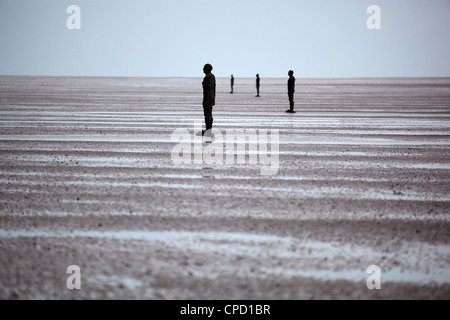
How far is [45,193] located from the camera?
6031mm

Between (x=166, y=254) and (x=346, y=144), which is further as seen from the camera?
(x=346, y=144)

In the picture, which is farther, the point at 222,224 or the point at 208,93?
the point at 208,93

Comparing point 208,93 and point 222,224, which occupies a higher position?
point 208,93

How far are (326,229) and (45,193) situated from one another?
3868mm

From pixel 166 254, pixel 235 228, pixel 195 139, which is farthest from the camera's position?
pixel 195 139

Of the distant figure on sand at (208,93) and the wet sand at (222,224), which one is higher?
the distant figure on sand at (208,93)

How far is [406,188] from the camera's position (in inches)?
254

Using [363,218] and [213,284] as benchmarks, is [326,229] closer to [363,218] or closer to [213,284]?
[363,218]

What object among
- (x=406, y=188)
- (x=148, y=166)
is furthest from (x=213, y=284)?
(x=148, y=166)

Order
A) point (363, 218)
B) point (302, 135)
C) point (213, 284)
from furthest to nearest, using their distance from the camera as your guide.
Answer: point (302, 135), point (363, 218), point (213, 284)

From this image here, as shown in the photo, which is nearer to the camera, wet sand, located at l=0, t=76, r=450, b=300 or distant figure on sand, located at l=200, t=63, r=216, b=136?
wet sand, located at l=0, t=76, r=450, b=300

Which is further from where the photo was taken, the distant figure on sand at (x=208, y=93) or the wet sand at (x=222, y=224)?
the distant figure on sand at (x=208, y=93)

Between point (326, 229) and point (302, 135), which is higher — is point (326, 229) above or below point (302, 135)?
below

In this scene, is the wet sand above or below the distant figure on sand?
below
